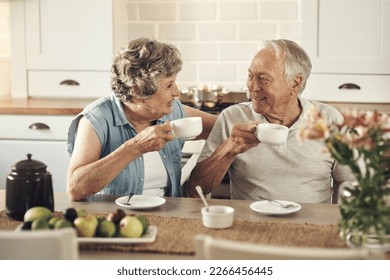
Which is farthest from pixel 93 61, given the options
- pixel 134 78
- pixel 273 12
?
pixel 134 78

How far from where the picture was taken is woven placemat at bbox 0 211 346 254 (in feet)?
5.93

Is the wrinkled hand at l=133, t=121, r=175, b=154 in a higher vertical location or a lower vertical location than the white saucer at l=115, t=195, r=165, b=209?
higher

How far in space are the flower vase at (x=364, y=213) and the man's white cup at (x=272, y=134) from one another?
0.44 m

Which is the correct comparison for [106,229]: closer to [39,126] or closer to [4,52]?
[39,126]

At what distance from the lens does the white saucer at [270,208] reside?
6.92 feet

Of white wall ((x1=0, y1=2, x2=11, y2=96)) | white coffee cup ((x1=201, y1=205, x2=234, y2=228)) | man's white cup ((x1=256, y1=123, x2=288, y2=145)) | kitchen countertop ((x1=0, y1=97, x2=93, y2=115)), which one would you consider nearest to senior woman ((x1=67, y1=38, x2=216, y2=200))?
man's white cup ((x1=256, y1=123, x2=288, y2=145))

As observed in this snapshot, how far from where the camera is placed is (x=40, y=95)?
4.11m

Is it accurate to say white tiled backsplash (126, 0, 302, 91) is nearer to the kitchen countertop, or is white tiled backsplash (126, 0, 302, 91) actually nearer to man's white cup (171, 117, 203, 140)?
the kitchen countertop

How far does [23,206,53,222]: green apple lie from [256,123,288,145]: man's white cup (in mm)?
695

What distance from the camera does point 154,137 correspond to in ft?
7.48

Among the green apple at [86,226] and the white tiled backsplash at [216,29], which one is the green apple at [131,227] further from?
the white tiled backsplash at [216,29]

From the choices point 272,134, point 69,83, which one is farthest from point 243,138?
point 69,83
